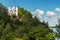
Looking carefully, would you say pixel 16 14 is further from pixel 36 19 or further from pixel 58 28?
pixel 58 28

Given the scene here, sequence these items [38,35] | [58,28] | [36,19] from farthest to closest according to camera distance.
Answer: [36,19] < [58,28] < [38,35]

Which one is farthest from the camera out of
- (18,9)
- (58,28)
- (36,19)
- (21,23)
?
(18,9)

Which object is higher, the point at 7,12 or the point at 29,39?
the point at 7,12

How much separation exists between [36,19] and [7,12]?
335 cm

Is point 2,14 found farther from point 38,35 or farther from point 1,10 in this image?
point 38,35

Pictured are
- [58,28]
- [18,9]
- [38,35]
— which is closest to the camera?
[38,35]

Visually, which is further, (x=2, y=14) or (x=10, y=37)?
(x=2, y=14)

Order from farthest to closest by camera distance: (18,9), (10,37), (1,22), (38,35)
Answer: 1. (18,9)
2. (1,22)
3. (10,37)
4. (38,35)

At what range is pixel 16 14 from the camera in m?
24.7

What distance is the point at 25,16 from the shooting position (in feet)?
83.2

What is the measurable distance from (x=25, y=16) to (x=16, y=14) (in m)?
1.21

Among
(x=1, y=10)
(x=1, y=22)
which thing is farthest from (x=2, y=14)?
(x=1, y=22)

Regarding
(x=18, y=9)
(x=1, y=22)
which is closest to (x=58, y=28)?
(x=1, y=22)

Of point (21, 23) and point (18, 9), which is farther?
point (18, 9)
